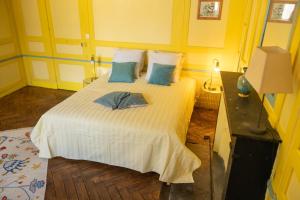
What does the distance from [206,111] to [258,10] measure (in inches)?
71.8

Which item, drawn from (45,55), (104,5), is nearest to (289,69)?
(104,5)

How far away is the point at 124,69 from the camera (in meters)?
3.42

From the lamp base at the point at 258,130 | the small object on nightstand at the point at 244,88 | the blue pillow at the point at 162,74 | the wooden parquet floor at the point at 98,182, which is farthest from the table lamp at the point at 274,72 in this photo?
the blue pillow at the point at 162,74

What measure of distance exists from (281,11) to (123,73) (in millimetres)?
2213

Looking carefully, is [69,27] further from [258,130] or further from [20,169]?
[258,130]

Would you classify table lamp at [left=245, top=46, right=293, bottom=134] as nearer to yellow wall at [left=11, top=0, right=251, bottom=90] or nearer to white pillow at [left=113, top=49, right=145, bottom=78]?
yellow wall at [left=11, top=0, right=251, bottom=90]

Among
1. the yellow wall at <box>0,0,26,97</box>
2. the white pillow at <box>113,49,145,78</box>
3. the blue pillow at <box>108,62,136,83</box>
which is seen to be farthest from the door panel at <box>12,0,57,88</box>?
the blue pillow at <box>108,62,136,83</box>

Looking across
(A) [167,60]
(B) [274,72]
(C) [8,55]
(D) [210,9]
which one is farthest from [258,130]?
(C) [8,55]

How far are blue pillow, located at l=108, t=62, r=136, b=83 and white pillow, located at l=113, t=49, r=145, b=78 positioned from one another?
0.52ft

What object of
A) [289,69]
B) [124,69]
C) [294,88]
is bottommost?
[124,69]

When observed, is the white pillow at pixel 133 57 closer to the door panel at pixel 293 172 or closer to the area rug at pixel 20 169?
→ the area rug at pixel 20 169

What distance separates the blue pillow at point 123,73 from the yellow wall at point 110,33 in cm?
62

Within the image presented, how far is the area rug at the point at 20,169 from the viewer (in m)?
2.17

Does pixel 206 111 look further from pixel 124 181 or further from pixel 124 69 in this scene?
pixel 124 181
